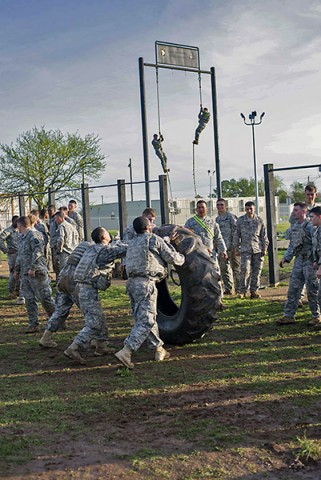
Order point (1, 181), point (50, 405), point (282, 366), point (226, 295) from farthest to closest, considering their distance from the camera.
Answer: point (1, 181) → point (226, 295) → point (282, 366) → point (50, 405)

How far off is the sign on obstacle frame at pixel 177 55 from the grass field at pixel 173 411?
8604 mm

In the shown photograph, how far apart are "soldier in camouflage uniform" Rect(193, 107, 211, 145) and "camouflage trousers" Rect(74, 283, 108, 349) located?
833cm

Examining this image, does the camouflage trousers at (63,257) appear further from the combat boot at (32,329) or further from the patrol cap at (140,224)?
the patrol cap at (140,224)

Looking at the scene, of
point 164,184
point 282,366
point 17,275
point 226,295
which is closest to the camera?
point 282,366

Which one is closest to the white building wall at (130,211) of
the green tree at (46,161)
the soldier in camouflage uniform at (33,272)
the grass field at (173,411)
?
the green tree at (46,161)

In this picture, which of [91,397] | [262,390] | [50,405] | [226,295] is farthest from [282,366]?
[226,295]

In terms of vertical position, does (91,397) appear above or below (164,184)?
below

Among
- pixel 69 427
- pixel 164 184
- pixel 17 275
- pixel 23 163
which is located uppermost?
pixel 23 163

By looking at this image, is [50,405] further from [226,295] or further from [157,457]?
[226,295]

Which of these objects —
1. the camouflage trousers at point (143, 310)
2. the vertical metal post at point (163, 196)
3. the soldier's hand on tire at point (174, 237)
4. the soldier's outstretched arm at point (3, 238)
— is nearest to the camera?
the camouflage trousers at point (143, 310)

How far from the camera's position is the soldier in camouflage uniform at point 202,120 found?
14703mm

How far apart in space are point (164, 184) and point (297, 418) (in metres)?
9.27

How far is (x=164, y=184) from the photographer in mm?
13773

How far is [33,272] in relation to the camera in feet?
30.9
